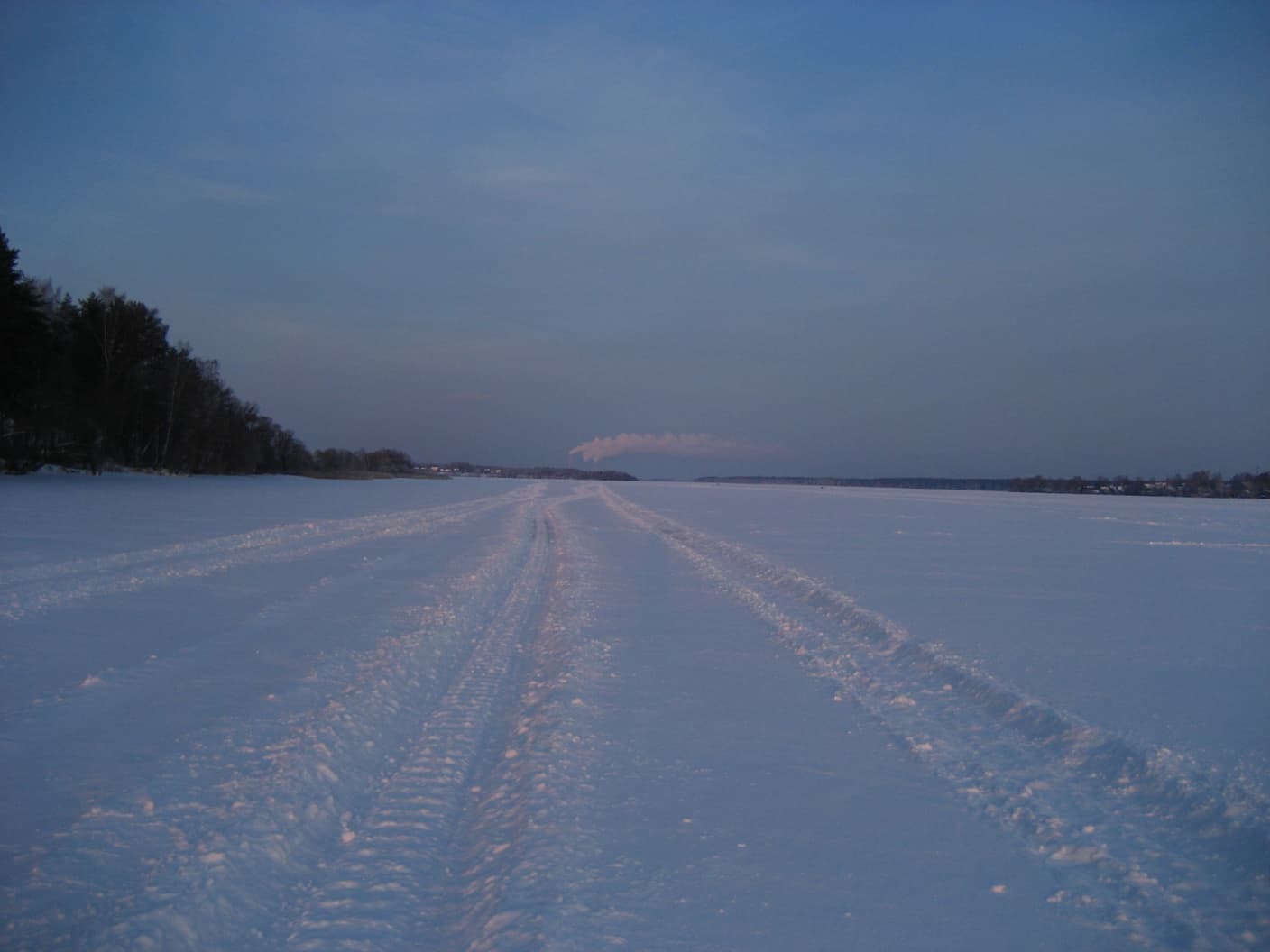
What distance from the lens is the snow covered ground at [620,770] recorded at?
3.05m

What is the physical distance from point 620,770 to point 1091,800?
2.76 metres

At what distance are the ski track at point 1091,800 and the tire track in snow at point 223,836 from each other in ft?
11.4

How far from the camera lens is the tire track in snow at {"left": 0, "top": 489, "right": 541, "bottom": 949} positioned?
2.90 metres

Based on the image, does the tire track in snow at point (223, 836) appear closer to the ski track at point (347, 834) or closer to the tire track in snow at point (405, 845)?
the ski track at point (347, 834)

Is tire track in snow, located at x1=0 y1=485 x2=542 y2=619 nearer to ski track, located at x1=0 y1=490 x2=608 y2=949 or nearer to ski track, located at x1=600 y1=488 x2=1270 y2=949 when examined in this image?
ski track, located at x1=0 y1=490 x2=608 y2=949

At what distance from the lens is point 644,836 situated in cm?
370

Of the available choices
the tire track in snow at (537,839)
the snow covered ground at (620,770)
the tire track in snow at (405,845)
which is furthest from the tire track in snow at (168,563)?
the tire track in snow at (537,839)

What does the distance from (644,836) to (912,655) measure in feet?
14.7

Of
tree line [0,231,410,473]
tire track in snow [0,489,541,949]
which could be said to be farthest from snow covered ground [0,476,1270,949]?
tree line [0,231,410,473]

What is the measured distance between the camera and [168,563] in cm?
1188

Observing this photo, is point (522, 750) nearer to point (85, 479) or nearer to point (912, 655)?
point (912, 655)

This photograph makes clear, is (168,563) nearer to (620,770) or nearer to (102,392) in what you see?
(620,770)

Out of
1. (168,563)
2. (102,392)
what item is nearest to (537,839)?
(168,563)

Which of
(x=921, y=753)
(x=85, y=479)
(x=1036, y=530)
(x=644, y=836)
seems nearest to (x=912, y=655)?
(x=921, y=753)
